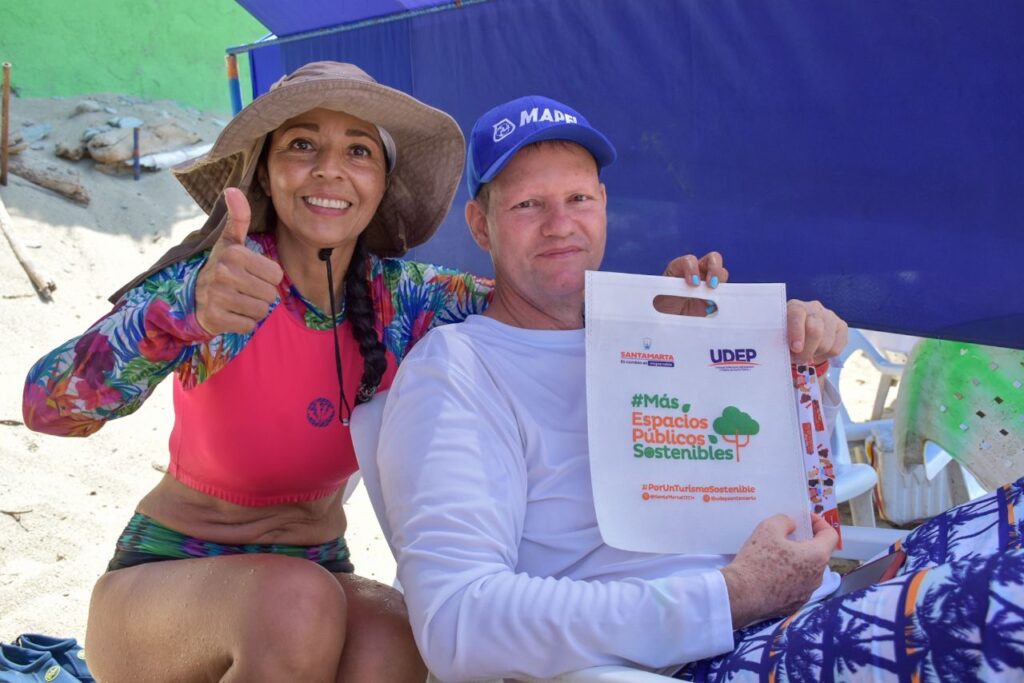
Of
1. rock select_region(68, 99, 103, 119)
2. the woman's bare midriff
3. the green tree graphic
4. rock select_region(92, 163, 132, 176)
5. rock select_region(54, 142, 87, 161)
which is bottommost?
the woman's bare midriff

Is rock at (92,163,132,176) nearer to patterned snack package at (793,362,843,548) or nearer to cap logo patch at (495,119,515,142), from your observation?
cap logo patch at (495,119,515,142)

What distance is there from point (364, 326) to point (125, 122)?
7.79 meters

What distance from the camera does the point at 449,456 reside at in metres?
1.57

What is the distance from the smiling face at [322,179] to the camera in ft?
6.14

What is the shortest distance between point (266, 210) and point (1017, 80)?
5.70ft

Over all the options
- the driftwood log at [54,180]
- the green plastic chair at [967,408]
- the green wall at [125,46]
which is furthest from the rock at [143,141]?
the green plastic chair at [967,408]

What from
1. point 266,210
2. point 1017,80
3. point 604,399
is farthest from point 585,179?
point 1017,80

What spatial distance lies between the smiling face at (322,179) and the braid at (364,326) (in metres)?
0.06

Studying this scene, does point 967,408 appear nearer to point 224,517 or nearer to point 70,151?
point 224,517

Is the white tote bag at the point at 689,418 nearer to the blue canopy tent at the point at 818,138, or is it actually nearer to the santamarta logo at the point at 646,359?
the santamarta logo at the point at 646,359

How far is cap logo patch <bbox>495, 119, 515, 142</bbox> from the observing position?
1.90m

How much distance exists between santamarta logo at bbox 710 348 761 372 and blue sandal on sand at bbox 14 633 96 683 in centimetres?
182

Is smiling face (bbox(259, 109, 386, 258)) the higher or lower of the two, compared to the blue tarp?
lower

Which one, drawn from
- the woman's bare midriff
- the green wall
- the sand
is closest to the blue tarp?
the sand
